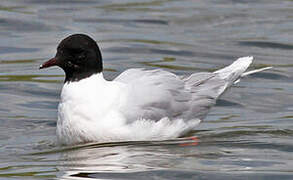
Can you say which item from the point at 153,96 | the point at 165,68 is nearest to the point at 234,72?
the point at 153,96

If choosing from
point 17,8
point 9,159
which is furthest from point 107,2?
point 9,159

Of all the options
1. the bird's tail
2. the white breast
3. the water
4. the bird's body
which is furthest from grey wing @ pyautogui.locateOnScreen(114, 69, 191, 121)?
the bird's tail

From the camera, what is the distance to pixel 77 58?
9828 millimetres

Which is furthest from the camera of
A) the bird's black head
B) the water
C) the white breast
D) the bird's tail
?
the bird's tail

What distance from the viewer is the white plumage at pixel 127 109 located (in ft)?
31.3

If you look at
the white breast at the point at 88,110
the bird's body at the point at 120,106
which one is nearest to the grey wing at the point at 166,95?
the bird's body at the point at 120,106

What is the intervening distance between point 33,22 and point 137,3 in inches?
109

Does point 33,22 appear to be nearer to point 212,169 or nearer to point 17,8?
point 17,8

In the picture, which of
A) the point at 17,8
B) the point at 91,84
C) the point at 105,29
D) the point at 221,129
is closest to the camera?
the point at 91,84

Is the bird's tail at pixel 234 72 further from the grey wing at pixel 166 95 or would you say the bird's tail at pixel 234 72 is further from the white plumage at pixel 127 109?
the white plumage at pixel 127 109

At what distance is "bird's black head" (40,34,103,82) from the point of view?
9836mm

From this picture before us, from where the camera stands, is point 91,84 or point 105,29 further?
point 105,29

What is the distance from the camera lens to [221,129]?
10.8m

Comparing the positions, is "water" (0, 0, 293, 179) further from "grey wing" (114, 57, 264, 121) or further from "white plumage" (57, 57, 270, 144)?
"grey wing" (114, 57, 264, 121)
